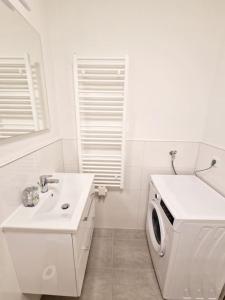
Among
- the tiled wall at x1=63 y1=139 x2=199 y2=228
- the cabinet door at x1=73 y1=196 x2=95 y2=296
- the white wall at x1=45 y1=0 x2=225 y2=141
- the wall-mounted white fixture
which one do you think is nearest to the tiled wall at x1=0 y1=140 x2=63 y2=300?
the wall-mounted white fixture

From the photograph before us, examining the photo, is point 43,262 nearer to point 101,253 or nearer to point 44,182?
point 44,182

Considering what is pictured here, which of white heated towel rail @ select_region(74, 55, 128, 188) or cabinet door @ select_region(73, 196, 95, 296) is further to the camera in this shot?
white heated towel rail @ select_region(74, 55, 128, 188)

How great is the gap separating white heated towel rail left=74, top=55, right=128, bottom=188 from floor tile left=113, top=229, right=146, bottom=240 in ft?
2.19

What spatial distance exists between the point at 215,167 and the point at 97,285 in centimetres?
147

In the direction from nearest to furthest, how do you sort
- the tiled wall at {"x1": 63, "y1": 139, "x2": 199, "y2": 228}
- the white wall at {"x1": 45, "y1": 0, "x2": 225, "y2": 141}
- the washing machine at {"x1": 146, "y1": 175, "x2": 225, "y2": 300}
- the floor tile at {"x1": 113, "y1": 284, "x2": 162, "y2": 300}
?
the washing machine at {"x1": 146, "y1": 175, "x2": 225, "y2": 300}
the floor tile at {"x1": 113, "y1": 284, "x2": 162, "y2": 300}
the white wall at {"x1": 45, "y1": 0, "x2": 225, "y2": 141}
the tiled wall at {"x1": 63, "y1": 139, "x2": 199, "y2": 228}

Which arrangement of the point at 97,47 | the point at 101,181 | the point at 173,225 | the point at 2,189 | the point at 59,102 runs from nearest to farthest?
the point at 2,189 → the point at 173,225 → the point at 97,47 → the point at 59,102 → the point at 101,181

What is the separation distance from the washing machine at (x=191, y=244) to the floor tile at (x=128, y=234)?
0.55 metres

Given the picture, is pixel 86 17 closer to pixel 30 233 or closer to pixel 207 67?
pixel 207 67

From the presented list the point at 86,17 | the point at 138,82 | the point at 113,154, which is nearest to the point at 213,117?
the point at 138,82

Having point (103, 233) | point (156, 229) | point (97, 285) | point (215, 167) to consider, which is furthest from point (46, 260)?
A: point (215, 167)

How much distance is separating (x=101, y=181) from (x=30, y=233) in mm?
914

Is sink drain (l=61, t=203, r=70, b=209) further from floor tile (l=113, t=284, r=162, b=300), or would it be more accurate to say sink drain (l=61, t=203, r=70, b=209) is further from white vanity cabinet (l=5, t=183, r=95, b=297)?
floor tile (l=113, t=284, r=162, b=300)

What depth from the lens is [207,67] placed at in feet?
4.53

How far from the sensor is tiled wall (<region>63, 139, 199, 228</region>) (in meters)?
1.59
